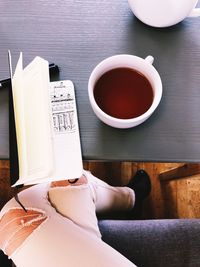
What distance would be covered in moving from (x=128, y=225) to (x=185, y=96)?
31 cm

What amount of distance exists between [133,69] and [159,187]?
66 cm

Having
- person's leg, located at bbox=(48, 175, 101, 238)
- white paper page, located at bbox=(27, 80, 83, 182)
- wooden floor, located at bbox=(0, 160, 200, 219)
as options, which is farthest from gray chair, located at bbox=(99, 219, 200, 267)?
wooden floor, located at bbox=(0, 160, 200, 219)

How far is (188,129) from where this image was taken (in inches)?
24.2

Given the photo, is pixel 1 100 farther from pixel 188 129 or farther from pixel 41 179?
pixel 188 129

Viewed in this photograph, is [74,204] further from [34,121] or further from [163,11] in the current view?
[163,11]

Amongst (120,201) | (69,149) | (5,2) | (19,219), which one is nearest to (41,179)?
(69,149)

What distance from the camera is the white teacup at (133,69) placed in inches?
22.5

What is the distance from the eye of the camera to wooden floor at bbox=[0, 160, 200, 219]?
1177 mm

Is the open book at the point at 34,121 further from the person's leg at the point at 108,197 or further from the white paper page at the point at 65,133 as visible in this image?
the person's leg at the point at 108,197

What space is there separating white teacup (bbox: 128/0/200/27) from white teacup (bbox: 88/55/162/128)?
7 cm

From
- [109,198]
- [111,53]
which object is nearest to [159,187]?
[109,198]

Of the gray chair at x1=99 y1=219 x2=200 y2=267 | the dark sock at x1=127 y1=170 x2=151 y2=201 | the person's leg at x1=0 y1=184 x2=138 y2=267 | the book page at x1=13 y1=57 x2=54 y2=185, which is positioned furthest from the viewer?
the dark sock at x1=127 y1=170 x2=151 y2=201

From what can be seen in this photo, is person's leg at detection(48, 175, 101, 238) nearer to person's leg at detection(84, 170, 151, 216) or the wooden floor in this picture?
person's leg at detection(84, 170, 151, 216)

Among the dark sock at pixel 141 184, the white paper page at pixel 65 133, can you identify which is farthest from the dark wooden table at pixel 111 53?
the dark sock at pixel 141 184
